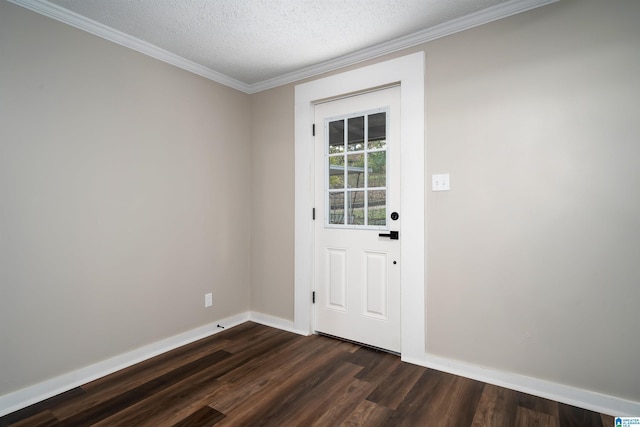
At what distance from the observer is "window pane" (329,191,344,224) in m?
2.87

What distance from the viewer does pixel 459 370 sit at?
2.23 metres

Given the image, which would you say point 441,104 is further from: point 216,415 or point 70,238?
point 70,238

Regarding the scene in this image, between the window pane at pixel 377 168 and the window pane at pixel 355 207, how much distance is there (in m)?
0.15

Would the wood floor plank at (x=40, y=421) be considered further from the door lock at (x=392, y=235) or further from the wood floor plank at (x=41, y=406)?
the door lock at (x=392, y=235)

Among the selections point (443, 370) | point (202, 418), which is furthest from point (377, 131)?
point (202, 418)

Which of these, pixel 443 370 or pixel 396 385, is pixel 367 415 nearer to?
pixel 396 385

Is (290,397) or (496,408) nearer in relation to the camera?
(496,408)

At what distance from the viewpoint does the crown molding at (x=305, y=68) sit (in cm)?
200

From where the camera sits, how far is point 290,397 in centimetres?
197

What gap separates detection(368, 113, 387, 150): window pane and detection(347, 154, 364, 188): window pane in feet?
0.50

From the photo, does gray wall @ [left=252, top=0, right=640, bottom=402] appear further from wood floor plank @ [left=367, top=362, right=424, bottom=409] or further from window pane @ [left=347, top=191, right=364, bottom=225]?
window pane @ [left=347, top=191, right=364, bottom=225]

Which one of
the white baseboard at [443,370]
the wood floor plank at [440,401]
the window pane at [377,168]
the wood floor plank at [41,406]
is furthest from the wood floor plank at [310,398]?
the window pane at [377,168]

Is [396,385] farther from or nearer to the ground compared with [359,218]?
nearer to the ground

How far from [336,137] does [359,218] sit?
786 millimetres
